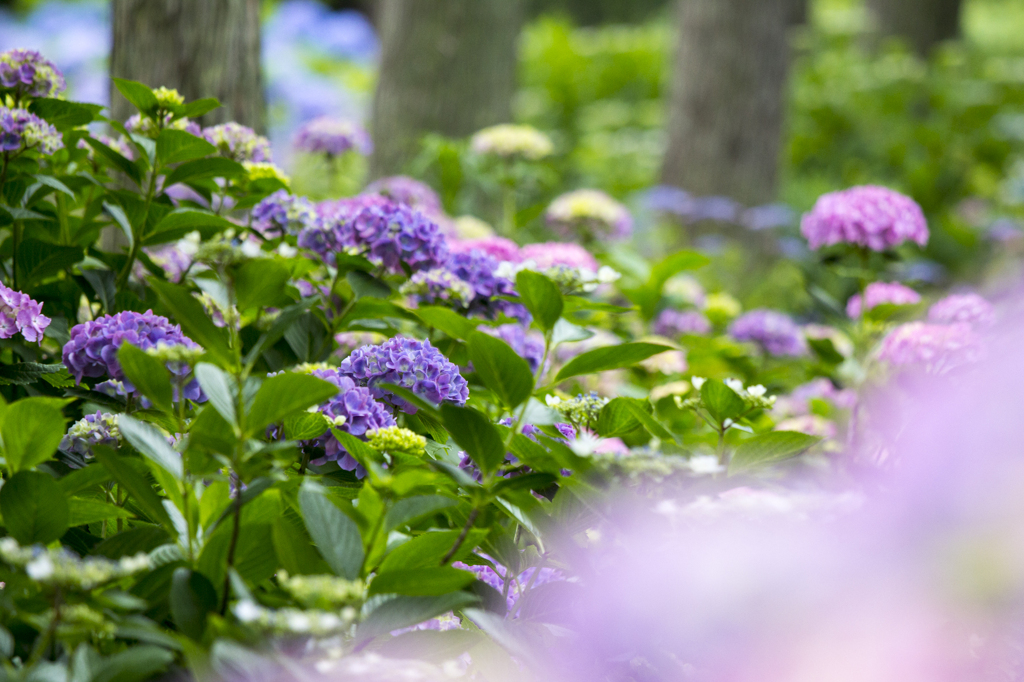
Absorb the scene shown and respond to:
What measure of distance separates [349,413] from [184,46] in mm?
1246

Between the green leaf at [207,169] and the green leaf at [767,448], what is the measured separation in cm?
72

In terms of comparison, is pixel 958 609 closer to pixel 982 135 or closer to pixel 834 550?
pixel 834 550

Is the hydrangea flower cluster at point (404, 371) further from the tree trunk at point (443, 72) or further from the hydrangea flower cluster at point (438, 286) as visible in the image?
the tree trunk at point (443, 72)

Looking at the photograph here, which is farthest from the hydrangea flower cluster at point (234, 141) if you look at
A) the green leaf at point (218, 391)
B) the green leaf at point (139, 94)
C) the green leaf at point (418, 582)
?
the green leaf at point (418, 582)

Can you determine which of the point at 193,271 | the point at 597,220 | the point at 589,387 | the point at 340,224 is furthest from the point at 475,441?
the point at 597,220

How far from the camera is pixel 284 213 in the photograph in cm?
127

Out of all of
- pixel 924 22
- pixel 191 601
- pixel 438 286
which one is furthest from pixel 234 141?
pixel 924 22

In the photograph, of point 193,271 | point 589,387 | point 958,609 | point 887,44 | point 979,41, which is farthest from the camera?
point 979,41

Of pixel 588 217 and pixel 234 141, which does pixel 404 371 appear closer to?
pixel 234 141

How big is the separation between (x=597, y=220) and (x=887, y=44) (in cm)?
796

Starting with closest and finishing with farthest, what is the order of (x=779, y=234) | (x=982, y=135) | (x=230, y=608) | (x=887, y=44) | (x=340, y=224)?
(x=230, y=608), (x=340, y=224), (x=779, y=234), (x=982, y=135), (x=887, y=44)

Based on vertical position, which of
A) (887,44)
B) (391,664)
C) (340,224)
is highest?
(887,44)

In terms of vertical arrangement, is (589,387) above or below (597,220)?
below

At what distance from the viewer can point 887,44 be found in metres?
8.91
